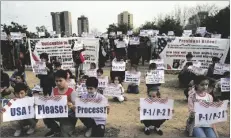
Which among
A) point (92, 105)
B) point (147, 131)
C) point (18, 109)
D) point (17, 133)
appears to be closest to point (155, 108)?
point (147, 131)

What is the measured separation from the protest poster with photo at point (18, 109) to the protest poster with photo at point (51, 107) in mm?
114

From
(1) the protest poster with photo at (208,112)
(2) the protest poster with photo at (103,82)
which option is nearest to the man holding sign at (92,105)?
(1) the protest poster with photo at (208,112)

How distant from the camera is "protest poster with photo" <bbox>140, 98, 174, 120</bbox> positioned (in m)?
5.25

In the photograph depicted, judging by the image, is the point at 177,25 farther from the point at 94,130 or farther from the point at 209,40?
the point at 94,130

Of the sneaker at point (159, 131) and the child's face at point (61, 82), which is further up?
the child's face at point (61, 82)

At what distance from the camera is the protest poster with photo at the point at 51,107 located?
5035 millimetres

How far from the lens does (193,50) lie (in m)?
11.8

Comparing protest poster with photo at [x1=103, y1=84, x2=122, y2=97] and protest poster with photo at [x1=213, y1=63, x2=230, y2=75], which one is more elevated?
protest poster with photo at [x1=213, y1=63, x2=230, y2=75]

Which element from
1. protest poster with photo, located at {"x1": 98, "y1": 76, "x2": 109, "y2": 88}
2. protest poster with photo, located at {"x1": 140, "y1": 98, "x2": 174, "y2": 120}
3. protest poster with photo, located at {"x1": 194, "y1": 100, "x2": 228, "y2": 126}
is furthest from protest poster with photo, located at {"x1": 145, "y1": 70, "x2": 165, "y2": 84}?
protest poster with photo, located at {"x1": 194, "y1": 100, "x2": 228, "y2": 126}

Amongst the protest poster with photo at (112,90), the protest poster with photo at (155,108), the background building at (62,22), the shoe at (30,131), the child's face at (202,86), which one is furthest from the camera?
the background building at (62,22)

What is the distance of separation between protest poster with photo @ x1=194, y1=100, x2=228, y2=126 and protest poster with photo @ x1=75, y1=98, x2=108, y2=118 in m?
1.53

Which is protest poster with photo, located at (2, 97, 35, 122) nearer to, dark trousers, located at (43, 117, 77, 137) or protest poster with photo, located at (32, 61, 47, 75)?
dark trousers, located at (43, 117, 77, 137)

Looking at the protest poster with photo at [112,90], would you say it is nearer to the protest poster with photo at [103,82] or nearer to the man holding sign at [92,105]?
the protest poster with photo at [103,82]

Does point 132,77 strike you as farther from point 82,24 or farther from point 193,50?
point 82,24
